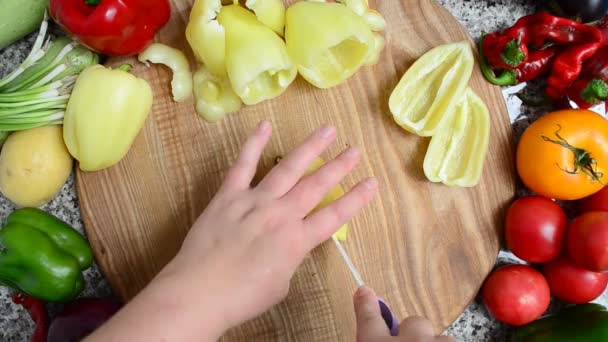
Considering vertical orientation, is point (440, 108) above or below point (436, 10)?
below

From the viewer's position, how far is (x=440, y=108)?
→ 1189 mm

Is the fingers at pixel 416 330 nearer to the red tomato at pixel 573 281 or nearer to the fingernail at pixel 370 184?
the fingernail at pixel 370 184

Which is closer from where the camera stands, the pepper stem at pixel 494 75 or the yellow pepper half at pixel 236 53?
the yellow pepper half at pixel 236 53

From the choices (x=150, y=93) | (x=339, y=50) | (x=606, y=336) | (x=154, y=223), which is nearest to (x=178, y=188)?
(x=154, y=223)

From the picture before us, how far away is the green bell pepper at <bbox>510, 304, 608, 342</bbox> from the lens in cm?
118

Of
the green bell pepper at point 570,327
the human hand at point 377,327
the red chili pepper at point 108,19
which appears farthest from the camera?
the green bell pepper at point 570,327

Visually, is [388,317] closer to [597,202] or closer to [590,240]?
[590,240]

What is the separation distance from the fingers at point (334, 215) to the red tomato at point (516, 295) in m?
0.33

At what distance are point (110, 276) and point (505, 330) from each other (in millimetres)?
799

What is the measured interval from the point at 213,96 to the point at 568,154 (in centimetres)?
67

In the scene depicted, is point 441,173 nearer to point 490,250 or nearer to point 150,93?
point 490,250

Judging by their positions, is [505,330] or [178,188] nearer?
[178,188]

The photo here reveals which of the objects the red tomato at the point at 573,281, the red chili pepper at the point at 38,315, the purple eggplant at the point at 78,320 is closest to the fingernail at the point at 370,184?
the red tomato at the point at 573,281

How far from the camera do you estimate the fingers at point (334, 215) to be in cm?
107
